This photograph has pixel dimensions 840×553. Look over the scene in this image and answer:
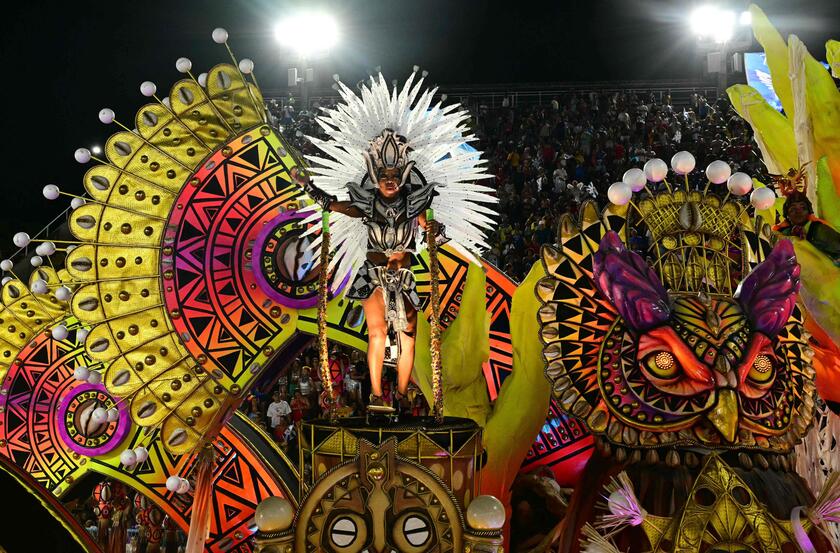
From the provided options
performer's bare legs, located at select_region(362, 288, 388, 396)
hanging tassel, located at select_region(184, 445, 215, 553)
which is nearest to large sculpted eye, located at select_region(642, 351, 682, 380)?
performer's bare legs, located at select_region(362, 288, 388, 396)

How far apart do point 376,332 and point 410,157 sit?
3.17ft

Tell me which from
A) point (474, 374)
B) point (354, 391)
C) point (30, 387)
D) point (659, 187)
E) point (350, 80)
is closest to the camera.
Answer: point (474, 374)

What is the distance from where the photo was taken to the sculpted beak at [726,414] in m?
3.94

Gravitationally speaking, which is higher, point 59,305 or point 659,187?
point 659,187

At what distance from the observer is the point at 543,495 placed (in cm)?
556

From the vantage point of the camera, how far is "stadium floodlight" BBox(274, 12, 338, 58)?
1224cm

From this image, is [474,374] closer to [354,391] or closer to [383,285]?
[383,285]

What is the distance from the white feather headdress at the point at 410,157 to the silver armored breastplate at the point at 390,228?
289 mm

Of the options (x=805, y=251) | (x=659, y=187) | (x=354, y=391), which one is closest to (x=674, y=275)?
(x=805, y=251)

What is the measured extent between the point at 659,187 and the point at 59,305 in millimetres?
6782

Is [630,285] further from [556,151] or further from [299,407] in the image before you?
[556,151]

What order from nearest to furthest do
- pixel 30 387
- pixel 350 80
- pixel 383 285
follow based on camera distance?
pixel 383 285, pixel 30 387, pixel 350 80

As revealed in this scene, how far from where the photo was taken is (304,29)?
1222 cm

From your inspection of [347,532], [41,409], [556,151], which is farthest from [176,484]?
[556,151]
